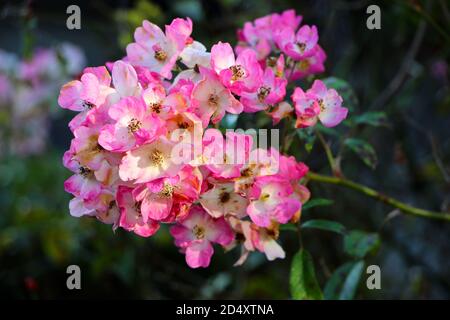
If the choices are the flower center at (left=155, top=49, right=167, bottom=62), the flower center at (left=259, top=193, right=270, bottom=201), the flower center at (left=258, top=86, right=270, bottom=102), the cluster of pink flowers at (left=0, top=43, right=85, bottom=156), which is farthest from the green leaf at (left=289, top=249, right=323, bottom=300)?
the cluster of pink flowers at (left=0, top=43, right=85, bottom=156)

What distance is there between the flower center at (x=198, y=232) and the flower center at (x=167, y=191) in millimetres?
110

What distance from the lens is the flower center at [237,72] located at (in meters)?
0.98

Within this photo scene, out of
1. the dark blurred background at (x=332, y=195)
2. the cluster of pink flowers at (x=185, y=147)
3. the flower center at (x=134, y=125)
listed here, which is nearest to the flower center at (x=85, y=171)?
the cluster of pink flowers at (x=185, y=147)

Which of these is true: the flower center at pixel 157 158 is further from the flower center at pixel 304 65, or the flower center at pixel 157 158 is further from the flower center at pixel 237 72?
the flower center at pixel 304 65

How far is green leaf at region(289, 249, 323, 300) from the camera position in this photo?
1107mm

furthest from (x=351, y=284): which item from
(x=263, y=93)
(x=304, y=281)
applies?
(x=263, y=93)

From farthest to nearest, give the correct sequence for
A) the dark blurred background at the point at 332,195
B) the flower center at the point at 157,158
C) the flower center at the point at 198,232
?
1. the dark blurred background at the point at 332,195
2. the flower center at the point at 198,232
3. the flower center at the point at 157,158

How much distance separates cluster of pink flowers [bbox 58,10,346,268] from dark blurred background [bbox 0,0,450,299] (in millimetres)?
442

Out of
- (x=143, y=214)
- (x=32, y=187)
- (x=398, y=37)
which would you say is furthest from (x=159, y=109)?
(x=32, y=187)

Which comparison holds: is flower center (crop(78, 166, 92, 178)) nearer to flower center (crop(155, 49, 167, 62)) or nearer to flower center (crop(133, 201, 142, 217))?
flower center (crop(133, 201, 142, 217))

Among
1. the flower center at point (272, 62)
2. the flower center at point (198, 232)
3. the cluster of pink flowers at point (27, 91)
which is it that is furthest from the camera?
the cluster of pink flowers at point (27, 91)

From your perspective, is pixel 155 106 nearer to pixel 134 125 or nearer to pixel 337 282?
pixel 134 125

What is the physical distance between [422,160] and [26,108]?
1.51 meters

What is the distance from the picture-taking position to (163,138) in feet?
3.00
